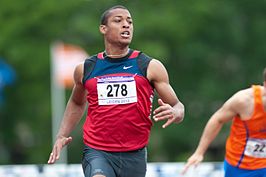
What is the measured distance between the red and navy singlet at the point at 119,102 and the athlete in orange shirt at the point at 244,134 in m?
1.26

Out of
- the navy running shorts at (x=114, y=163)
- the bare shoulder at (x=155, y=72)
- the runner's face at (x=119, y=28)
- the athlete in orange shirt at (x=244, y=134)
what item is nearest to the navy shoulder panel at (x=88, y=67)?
the runner's face at (x=119, y=28)

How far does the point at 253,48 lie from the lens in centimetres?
3606

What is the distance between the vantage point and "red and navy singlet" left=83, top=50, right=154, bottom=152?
983 centimetres

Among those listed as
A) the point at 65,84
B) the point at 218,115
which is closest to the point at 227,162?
the point at 218,115

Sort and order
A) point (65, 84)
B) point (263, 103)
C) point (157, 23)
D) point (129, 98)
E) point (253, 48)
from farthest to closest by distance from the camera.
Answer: point (253, 48), point (157, 23), point (65, 84), point (263, 103), point (129, 98)

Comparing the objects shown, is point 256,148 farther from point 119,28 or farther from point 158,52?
point 158,52

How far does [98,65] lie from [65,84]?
70.8ft

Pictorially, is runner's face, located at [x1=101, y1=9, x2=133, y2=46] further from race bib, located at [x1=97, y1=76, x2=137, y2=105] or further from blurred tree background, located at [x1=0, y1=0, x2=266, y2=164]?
blurred tree background, located at [x1=0, y1=0, x2=266, y2=164]

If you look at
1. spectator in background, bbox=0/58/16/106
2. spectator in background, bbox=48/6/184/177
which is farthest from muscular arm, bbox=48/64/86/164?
spectator in background, bbox=0/58/16/106

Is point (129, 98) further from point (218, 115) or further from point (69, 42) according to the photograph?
point (69, 42)

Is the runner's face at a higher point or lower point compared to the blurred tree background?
higher

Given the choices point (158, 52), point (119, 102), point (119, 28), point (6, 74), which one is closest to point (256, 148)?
point (119, 102)

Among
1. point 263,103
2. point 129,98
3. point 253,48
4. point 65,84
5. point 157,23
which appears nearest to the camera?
point 129,98

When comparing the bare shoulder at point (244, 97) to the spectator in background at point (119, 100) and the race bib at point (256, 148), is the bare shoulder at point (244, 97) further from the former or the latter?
the spectator in background at point (119, 100)
